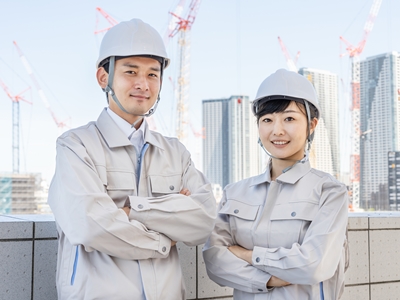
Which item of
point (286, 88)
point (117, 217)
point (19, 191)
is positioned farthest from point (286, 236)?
point (19, 191)

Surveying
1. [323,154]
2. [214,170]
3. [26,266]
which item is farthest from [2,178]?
[26,266]

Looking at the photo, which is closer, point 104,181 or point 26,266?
point 104,181

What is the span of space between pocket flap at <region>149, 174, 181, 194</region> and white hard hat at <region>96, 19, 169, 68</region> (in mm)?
553

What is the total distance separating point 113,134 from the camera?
224 centimetres

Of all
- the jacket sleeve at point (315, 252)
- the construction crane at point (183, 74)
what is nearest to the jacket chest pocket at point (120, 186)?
the jacket sleeve at point (315, 252)

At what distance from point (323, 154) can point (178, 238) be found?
46.9 m

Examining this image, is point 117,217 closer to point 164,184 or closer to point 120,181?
point 120,181

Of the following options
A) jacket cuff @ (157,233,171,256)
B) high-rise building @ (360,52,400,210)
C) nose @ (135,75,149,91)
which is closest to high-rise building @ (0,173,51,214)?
high-rise building @ (360,52,400,210)

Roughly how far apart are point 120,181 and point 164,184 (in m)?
0.21

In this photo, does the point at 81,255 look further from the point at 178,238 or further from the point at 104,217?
the point at 178,238

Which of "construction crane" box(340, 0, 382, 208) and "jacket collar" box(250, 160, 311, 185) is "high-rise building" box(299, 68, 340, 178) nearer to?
"construction crane" box(340, 0, 382, 208)

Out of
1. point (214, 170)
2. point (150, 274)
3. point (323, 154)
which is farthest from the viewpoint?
point (214, 170)

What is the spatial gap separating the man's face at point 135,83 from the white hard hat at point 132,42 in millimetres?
41

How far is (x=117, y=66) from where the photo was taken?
224 centimetres
